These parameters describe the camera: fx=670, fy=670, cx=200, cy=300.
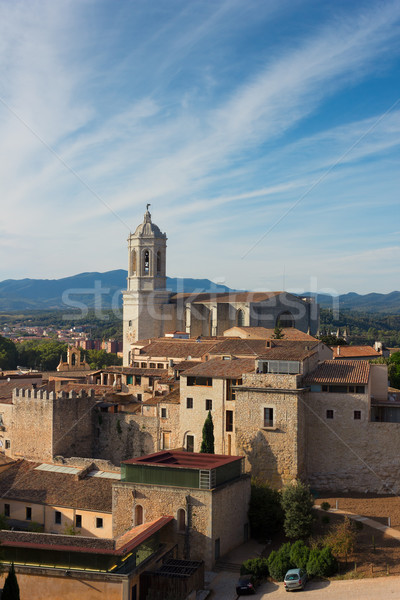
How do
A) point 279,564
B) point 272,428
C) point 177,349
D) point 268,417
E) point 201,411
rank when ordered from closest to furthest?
1. point 279,564
2. point 272,428
3. point 268,417
4. point 201,411
5. point 177,349

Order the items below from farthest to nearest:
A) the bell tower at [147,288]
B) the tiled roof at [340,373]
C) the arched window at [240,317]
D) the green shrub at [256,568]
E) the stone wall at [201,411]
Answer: the bell tower at [147,288] → the arched window at [240,317] → the stone wall at [201,411] → the tiled roof at [340,373] → the green shrub at [256,568]

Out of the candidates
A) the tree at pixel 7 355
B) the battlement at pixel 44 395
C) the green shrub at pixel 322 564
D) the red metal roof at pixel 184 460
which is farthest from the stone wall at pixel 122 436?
the tree at pixel 7 355

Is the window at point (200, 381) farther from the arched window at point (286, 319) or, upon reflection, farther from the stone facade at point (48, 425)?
the arched window at point (286, 319)

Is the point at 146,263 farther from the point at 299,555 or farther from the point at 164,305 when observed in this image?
the point at 299,555

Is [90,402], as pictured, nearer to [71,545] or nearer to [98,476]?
[98,476]

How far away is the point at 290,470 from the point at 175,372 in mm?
12115

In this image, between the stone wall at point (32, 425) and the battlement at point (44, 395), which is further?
the battlement at point (44, 395)

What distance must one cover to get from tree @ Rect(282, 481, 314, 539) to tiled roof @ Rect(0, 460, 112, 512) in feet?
24.0

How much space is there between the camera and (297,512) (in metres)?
25.6

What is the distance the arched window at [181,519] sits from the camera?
2497 centimetres

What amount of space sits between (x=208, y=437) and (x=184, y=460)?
9.54 feet

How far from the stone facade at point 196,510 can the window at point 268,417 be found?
2765 millimetres

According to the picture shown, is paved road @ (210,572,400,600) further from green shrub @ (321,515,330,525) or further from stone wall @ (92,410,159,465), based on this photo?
stone wall @ (92,410,159,465)

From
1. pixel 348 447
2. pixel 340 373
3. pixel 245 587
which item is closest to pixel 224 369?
pixel 340 373
